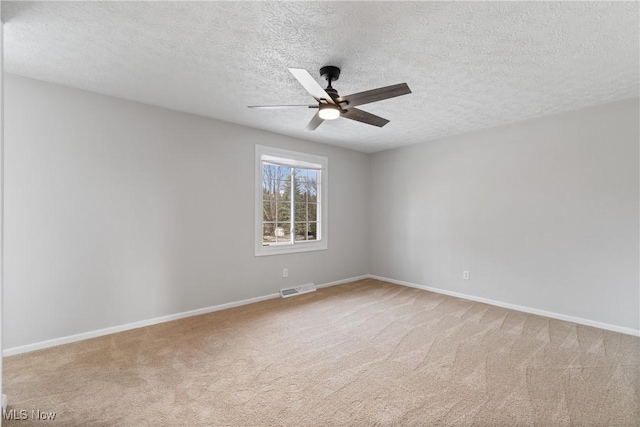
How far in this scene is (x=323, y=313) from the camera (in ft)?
12.6

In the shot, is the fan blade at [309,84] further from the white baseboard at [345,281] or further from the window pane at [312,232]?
the white baseboard at [345,281]

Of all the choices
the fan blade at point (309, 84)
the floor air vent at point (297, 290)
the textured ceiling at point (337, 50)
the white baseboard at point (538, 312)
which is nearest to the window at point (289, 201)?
the floor air vent at point (297, 290)

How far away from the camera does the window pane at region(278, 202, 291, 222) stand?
4.76m

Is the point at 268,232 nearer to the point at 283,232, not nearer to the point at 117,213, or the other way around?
the point at 283,232

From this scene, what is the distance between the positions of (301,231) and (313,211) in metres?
0.43

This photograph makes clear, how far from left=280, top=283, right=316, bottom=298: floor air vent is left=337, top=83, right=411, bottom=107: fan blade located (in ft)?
9.86

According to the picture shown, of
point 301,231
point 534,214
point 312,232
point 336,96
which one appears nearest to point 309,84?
point 336,96

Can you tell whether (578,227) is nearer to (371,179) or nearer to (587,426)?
(587,426)

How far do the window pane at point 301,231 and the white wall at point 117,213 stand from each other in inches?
25.8

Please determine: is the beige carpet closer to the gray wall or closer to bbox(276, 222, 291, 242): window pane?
the gray wall

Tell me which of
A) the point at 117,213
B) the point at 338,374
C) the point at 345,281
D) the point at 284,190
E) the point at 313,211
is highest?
the point at 284,190

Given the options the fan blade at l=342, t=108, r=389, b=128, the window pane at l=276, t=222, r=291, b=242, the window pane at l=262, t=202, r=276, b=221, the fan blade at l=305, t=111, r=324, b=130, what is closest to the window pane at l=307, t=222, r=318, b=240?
the window pane at l=276, t=222, r=291, b=242

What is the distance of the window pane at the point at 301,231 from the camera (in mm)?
4969

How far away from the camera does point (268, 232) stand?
4598mm
